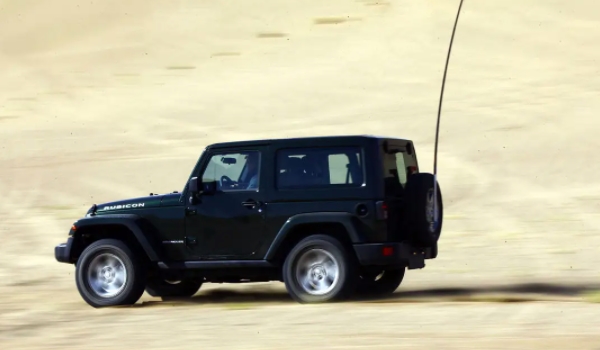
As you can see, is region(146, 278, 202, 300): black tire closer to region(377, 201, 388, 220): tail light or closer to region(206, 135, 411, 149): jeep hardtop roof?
region(206, 135, 411, 149): jeep hardtop roof

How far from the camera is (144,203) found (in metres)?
10.8

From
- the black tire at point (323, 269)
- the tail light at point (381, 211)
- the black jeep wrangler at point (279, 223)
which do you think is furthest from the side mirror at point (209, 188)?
the tail light at point (381, 211)

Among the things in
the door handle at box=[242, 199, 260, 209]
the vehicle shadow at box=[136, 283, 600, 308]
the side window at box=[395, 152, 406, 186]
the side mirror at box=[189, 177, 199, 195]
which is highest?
the side mirror at box=[189, 177, 199, 195]

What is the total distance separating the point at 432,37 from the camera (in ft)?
96.0

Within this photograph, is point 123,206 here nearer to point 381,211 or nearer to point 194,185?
point 194,185

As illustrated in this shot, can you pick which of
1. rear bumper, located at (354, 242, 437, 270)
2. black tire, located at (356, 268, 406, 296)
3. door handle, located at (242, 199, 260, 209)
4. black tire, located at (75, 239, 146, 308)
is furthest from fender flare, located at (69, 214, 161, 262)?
black tire, located at (356, 268, 406, 296)

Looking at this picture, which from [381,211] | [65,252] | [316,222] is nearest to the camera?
[381,211]

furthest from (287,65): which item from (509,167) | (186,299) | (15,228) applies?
(186,299)

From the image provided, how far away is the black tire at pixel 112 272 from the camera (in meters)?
10.7

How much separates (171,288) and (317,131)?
11681mm

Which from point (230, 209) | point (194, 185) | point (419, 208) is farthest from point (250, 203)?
point (419, 208)

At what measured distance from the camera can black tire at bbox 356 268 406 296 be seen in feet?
37.3

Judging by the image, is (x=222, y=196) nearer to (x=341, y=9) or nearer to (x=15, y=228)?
(x=15, y=228)

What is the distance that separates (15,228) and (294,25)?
1508cm
